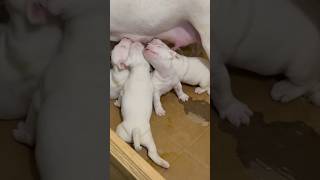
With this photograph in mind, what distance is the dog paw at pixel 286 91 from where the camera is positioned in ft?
4.90

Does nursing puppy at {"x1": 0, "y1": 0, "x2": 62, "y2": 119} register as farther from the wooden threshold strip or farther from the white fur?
the wooden threshold strip

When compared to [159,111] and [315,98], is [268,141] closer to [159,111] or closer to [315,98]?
[315,98]

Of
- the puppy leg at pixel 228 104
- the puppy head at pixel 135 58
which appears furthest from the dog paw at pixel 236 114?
the puppy head at pixel 135 58

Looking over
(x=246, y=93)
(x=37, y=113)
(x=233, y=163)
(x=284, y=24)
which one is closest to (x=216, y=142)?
(x=233, y=163)

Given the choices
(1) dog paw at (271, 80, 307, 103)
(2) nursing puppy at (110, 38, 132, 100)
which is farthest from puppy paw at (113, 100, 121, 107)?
(1) dog paw at (271, 80, 307, 103)

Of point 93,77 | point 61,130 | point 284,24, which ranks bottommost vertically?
point 61,130

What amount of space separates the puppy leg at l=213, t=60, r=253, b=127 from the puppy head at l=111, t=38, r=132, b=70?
21 centimetres

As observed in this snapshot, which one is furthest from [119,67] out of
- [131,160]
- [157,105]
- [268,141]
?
[268,141]

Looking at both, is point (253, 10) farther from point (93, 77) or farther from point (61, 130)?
point (61, 130)

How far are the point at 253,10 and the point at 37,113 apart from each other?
54 centimetres

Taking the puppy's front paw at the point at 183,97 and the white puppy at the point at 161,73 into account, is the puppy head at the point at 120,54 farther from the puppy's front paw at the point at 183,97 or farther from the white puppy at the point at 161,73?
the puppy's front paw at the point at 183,97

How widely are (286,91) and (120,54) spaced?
41 centimetres

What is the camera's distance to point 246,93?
1.54 meters

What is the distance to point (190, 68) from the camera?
1465 millimetres
